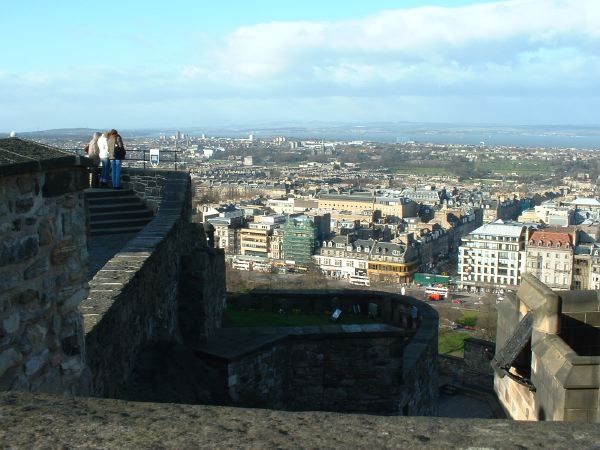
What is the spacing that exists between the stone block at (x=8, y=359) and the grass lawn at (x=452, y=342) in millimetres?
17664

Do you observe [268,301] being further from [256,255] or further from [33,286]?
[256,255]

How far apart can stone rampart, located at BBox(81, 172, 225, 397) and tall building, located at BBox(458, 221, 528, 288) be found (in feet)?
205

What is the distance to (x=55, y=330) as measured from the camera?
350 centimetres

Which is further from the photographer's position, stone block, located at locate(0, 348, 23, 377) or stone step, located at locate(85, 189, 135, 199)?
stone step, located at locate(85, 189, 135, 199)

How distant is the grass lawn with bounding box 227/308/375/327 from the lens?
Answer: 31.1ft

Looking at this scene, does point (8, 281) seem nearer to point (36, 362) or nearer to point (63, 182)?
point (36, 362)

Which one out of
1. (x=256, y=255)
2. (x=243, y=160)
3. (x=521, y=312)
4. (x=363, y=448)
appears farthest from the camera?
(x=243, y=160)

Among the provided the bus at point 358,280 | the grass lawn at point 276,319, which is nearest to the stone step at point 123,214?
the grass lawn at point 276,319

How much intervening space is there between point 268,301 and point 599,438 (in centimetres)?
899

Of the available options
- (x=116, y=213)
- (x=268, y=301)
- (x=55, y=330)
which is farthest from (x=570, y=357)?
(x=116, y=213)

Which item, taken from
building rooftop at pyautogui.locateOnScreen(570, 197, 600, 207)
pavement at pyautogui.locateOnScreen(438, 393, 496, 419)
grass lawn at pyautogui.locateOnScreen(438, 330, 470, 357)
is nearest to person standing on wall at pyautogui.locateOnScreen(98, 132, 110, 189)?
pavement at pyautogui.locateOnScreen(438, 393, 496, 419)

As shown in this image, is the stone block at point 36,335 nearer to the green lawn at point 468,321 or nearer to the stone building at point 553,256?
the green lawn at point 468,321

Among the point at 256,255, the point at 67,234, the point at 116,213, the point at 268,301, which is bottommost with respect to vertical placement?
the point at 256,255

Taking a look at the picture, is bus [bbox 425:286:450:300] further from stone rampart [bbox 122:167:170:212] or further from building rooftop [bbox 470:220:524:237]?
stone rampart [bbox 122:167:170:212]
